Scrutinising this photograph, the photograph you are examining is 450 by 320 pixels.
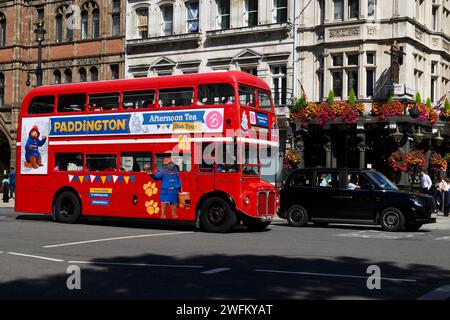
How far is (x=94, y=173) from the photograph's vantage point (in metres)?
20.1

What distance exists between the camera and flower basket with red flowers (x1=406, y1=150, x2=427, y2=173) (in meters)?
29.4

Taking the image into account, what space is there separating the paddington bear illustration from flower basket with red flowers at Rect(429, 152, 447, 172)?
62.4 ft

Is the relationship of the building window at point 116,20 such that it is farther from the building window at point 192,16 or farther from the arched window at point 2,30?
the arched window at point 2,30

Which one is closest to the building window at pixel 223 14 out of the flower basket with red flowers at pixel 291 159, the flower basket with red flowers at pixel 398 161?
the flower basket with red flowers at pixel 291 159

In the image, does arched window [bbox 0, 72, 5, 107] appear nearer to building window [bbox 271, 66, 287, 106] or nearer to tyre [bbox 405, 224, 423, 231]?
building window [bbox 271, 66, 287, 106]

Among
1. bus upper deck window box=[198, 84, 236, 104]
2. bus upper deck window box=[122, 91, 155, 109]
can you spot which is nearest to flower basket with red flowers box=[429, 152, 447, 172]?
bus upper deck window box=[198, 84, 236, 104]

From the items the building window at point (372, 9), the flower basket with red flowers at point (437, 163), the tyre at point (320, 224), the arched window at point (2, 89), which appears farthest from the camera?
the arched window at point (2, 89)

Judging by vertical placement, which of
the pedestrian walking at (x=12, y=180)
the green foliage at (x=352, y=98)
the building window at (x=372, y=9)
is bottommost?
the pedestrian walking at (x=12, y=180)

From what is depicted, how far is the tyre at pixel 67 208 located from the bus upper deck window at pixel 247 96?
6.31 m

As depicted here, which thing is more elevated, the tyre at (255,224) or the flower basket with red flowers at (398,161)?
the flower basket with red flowers at (398,161)

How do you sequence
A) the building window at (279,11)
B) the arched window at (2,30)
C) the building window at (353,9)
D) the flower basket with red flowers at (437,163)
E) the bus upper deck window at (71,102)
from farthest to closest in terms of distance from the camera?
the arched window at (2,30) < the building window at (279,11) < the flower basket with red flowers at (437,163) < the building window at (353,9) < the bus upper deck window at (71,102)

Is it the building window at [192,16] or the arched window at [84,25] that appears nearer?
the building window at [192,16]

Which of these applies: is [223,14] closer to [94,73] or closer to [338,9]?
[338,9]

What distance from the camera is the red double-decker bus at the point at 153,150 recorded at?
1780 cm
